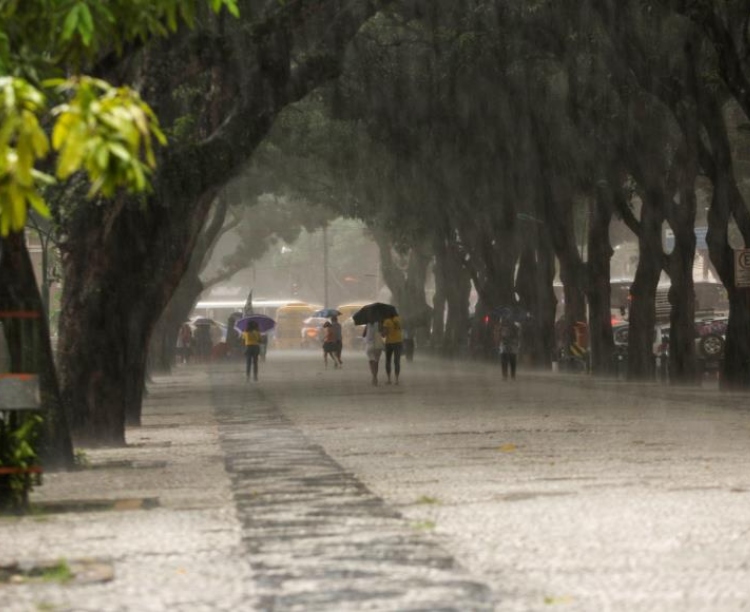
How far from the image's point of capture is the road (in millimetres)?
9211

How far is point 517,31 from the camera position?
34000 mm

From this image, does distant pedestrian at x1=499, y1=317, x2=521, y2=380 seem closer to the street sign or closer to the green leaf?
the street sign

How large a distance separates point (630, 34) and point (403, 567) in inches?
893

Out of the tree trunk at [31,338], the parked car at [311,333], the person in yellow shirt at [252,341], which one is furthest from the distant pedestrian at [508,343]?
the parked car at [311,333]

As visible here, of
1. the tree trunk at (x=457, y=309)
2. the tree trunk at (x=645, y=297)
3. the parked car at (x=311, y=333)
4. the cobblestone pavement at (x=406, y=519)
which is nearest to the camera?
the cobblestone pavement at (x=406, y=519)

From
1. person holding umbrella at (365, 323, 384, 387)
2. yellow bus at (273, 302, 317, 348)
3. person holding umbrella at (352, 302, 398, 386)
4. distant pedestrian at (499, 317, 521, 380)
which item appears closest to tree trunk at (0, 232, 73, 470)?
person holding umbrella at (352, 302, 398, 386)

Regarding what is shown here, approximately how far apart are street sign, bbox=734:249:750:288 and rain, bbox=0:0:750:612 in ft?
0.15

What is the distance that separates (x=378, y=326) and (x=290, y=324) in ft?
246

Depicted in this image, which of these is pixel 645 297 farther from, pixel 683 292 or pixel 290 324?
pixel 290 324

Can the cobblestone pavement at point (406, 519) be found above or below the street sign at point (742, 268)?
below

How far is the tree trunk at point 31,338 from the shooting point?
14594mm

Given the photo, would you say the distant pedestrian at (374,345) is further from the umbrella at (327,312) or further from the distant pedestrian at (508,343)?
the umbrella at (327,312)

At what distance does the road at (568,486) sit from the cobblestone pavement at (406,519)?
25 millimetres

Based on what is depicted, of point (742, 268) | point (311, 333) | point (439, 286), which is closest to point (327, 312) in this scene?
point (439, 286)
